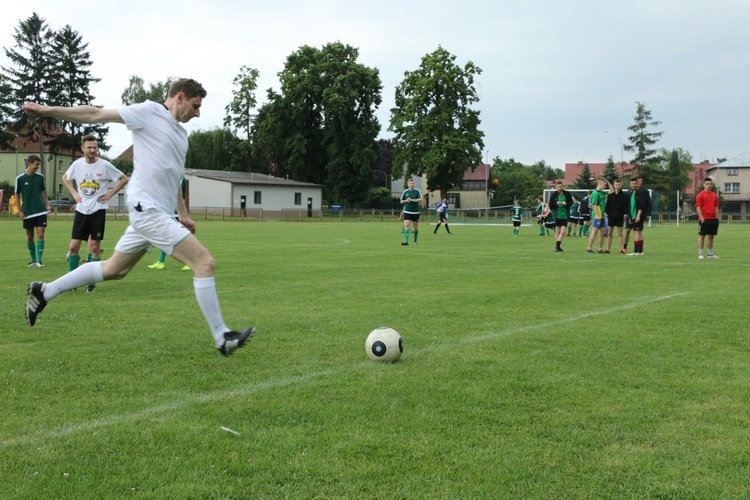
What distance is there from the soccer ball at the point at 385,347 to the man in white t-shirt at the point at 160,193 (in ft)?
3.33

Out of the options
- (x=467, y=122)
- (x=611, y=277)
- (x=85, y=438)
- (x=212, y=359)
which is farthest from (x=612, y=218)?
(x=467, y=122)

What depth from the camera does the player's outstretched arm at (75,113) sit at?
17.4 ft

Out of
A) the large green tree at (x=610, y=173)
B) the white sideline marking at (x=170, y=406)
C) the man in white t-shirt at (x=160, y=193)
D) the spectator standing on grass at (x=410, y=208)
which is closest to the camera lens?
the white sideline marking at (x=170, y=406)

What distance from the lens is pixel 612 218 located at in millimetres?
19719

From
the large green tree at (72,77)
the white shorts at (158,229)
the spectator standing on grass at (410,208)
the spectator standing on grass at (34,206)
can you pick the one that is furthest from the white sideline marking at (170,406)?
the large green tree at (72,77)

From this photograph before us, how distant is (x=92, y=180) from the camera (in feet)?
33.0

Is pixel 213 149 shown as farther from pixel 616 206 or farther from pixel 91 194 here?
pixel 91 194

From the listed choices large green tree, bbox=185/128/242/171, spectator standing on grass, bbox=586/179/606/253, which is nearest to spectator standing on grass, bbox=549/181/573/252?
spectator standing on grass, bbox=586/179/606/253

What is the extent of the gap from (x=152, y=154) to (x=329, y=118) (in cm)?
6681

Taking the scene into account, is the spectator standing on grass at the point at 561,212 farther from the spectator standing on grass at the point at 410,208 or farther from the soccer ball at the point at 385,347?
the soccer ball at the point at 385,347

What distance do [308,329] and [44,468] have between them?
3.93 m

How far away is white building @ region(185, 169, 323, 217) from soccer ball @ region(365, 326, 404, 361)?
58847mm

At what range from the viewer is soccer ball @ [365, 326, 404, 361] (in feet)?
18.5

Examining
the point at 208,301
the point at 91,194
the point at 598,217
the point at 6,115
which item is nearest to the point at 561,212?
the point at 598,217
